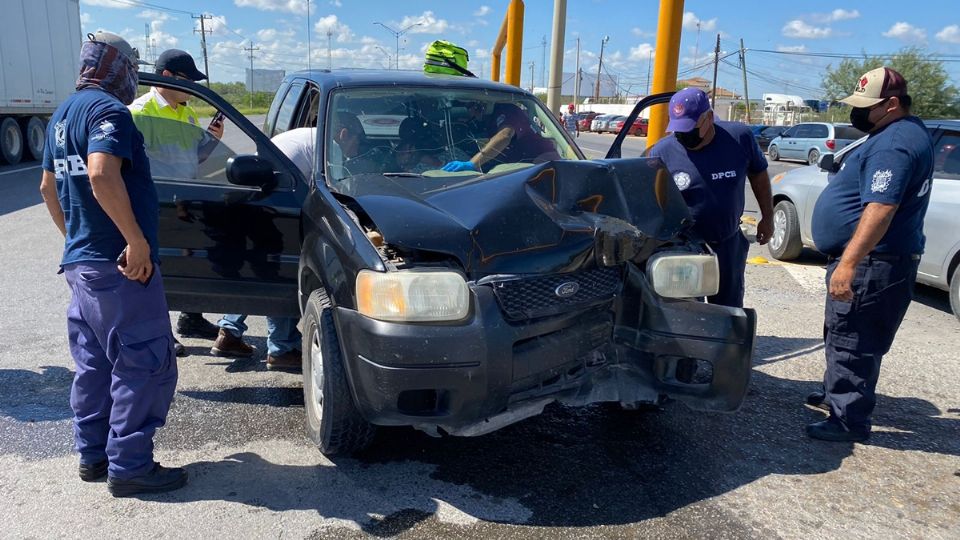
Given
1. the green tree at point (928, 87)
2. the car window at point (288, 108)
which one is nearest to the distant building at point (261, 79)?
the green tree at point (928, 87)

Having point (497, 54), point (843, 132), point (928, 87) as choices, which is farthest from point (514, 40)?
point (928, 87)

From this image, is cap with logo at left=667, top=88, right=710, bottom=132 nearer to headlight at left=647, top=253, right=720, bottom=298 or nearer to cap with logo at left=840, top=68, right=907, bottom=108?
cap with logo at left=840, top=68, right=907, bottom=108

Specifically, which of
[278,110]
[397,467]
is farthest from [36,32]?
[397,467]

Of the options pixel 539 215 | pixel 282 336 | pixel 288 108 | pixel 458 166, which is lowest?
pixel 282 336

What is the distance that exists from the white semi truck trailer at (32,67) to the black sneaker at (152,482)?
15.6 meters

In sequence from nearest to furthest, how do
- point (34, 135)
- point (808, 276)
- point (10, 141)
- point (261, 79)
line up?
1. point (808, 276)
2. point (10, 141)
3. point (34, 135)
4. point (261, 79)

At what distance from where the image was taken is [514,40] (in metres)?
14.7

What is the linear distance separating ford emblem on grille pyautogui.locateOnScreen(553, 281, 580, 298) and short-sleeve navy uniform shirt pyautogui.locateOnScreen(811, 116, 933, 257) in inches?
63.5

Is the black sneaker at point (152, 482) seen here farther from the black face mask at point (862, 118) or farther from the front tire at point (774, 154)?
the front tire at point (774, 154)

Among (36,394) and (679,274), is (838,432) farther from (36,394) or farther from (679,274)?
(36,394)

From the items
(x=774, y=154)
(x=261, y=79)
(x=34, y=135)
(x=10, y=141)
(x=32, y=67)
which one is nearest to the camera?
(x=10, y=141)

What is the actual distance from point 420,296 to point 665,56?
469 centimetres

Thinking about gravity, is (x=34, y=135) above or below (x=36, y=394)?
above

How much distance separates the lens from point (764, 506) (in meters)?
3.23
